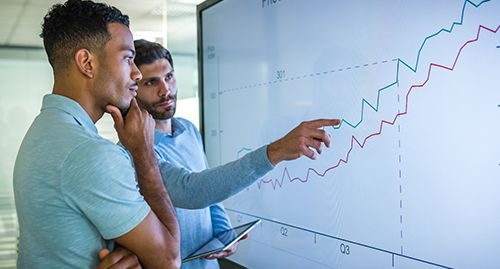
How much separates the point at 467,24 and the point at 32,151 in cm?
89

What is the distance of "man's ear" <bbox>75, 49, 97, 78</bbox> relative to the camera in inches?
38.2

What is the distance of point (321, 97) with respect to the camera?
4.60 feet

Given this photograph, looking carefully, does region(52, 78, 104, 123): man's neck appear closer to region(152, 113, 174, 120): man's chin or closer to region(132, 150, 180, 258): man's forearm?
region(132, 150, 180, 258): man's forearm

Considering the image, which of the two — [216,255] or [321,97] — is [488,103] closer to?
[321,97]

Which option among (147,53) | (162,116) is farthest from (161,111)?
(147,53)

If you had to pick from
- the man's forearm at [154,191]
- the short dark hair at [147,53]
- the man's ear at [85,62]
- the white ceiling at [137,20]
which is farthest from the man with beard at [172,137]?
the white ceiling at [137,20]

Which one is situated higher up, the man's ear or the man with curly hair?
the man's ear

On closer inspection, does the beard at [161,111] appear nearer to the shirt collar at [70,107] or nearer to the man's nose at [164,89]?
the man's nose at [164,89]

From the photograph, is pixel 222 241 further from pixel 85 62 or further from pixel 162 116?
pixel 85 62

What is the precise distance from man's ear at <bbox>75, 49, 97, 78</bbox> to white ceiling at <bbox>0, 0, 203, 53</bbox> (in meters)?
1.32

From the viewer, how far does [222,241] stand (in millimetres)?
1423

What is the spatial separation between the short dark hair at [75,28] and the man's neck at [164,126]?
1.96 ft

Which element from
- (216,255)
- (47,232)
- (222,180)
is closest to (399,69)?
(222,180)

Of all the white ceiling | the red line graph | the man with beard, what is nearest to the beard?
the man with beard
